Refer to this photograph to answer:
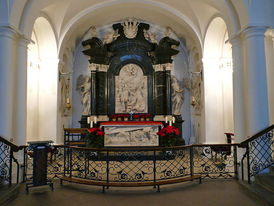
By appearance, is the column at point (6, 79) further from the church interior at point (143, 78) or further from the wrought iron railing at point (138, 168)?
the wrought iron railing at point (138, 168)

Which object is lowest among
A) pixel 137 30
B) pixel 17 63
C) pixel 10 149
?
pixel 10 149

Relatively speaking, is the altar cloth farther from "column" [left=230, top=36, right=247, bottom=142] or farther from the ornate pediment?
"column" [left=230, top=36, right=247, bottom=142]

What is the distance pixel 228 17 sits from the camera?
6680 millimetres

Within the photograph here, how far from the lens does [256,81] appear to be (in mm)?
5879

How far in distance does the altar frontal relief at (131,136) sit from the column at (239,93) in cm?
367

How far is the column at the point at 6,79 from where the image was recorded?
19.2ft

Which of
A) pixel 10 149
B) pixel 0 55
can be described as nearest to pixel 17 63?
pixel 0 55

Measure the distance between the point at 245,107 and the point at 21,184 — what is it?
19.6 feet

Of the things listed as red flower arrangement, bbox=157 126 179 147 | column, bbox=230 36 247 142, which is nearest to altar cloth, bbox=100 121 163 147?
red flower arrangement, bbox=157 126 179 147

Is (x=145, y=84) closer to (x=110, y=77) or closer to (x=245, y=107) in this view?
(x=110, y=77)

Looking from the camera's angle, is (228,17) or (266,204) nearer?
(266,204)

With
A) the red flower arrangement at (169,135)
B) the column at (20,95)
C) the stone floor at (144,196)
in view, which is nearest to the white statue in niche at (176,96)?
the red flower arrangement at (169,135)

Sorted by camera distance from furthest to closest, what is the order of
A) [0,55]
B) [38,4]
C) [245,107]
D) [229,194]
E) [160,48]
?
[160,48] < [38,4] < [245,107] < [0,55] < [229,194]

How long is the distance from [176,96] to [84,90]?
4.47 meters
